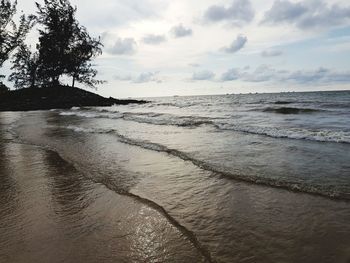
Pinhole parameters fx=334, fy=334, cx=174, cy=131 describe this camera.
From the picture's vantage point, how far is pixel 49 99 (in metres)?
40.2

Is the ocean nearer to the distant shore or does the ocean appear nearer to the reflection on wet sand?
the reflection on wet sand

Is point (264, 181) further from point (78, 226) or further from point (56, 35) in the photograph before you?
point (56, 35)

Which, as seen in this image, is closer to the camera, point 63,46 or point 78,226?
point 78,226

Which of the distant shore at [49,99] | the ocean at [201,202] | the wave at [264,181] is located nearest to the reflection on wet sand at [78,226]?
the ocean at [201,202]

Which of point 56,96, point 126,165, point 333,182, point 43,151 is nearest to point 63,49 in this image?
point 56,96

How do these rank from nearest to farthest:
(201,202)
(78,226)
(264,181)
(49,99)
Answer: (78,226) → (201,202) → (264,181) → (49,99)

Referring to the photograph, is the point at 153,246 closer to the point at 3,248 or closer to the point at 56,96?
the point at 3,248

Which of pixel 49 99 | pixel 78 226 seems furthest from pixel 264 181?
pixel 49 99

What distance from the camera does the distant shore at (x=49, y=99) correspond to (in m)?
37.6

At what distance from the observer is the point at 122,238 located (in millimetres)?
3775

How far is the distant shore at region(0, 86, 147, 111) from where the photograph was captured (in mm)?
37562

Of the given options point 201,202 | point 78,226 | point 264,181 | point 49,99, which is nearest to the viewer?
point 78,226

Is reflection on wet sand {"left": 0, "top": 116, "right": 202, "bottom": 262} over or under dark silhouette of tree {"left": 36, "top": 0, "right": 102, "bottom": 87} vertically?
under

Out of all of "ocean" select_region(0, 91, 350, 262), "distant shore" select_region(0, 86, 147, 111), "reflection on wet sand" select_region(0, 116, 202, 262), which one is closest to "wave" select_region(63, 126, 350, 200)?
"ocean" select_region(0, 91, 350, 262)
